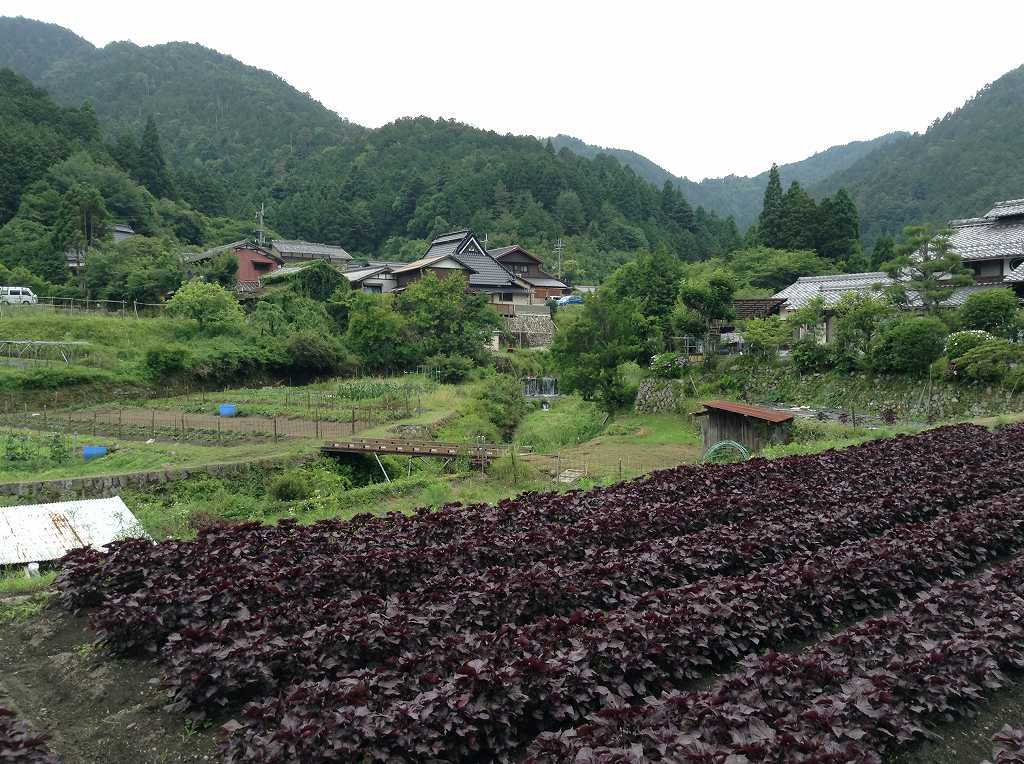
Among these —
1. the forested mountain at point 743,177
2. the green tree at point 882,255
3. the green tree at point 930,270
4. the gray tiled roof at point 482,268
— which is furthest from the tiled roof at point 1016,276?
the forested mountain at point 743,177

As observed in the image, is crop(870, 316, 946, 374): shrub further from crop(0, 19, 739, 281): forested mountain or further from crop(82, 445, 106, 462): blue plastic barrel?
→ crop(0, 19, 739, 281): forested mountain

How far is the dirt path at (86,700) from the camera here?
5047 millimetres

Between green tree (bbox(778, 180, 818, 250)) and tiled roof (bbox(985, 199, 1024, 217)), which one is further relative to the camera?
green tree (bbox(778, 180, 818, 250))

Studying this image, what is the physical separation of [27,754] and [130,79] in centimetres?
13013

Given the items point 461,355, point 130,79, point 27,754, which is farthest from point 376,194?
point 27,754

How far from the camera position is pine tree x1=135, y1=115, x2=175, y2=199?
6062 centimetres

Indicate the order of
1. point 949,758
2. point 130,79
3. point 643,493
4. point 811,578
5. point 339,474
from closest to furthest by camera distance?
point 949,758, point 811,578, point 643,493, point 339,474, point 130,79

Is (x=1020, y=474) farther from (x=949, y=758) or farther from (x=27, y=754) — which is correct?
(x=27, y=754)

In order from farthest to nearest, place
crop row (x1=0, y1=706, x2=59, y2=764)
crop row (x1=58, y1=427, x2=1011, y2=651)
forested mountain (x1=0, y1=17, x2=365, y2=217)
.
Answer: forested mountain (x1=0, y1=17, x2=365, y2=217), crop row (x1=58, y1=427, x2=1011, y2=651), crop row (x1=0, y1=706, x2=59, y2=764)

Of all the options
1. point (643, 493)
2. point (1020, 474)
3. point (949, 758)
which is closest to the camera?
point (949, 758)

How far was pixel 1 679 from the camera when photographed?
6129 millimetres

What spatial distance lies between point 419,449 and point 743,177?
429 ft

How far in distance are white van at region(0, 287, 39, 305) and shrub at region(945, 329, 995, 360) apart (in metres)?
39.7

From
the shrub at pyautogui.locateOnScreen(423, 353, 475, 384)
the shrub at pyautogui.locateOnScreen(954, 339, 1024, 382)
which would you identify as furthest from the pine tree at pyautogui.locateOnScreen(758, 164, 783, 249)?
the shrub at pyautogui.locateOnScreen(954, 339, 1024, 382)
